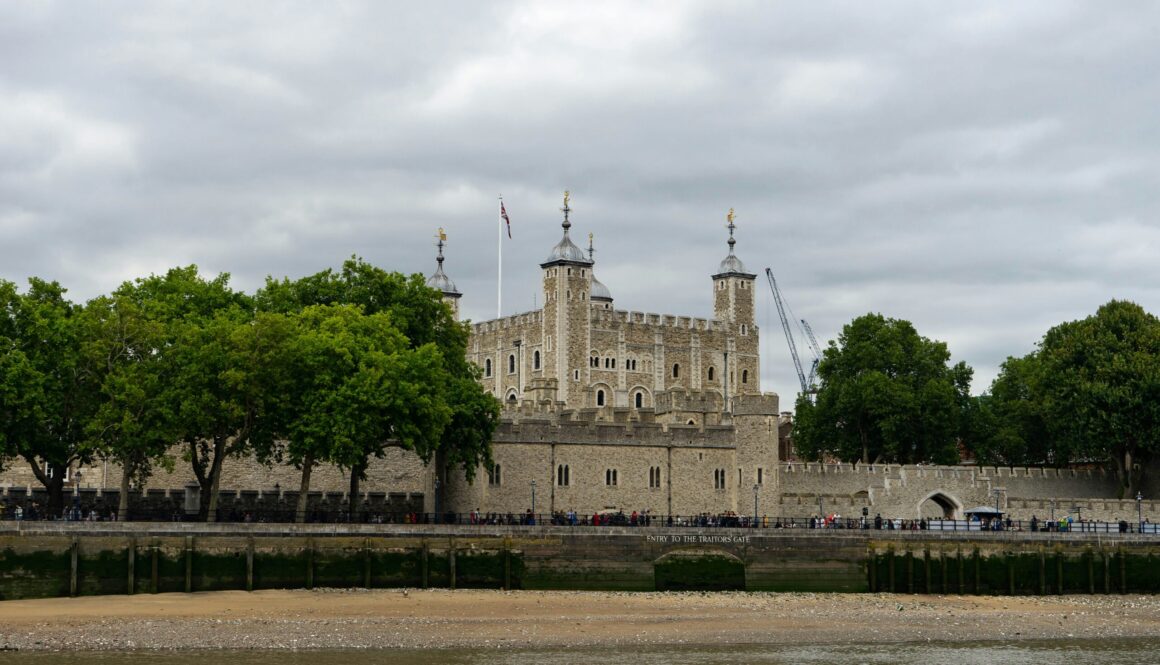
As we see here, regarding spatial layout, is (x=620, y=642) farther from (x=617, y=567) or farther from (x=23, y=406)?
(x=23, y=406)

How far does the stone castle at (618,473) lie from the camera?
61.2m

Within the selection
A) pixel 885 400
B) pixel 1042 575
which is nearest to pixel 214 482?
pixel 1042 575

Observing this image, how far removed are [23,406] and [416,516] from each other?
510 inches

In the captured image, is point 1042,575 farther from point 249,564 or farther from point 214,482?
point 214,482

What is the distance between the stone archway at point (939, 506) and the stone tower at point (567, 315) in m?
25.7

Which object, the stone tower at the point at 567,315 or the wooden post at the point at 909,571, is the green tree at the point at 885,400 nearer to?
the stone tower at the point at 567,315

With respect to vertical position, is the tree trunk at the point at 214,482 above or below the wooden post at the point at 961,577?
above

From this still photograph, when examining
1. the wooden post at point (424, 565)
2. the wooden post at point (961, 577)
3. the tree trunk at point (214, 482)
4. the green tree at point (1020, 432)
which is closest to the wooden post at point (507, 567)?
the wooden post at point (424, 565)

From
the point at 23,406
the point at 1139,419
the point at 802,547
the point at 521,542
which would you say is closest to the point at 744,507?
the point at 802,547

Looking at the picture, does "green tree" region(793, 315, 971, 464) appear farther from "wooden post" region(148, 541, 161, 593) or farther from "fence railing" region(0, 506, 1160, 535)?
"wooden post" region(148, 541, 161, 593)

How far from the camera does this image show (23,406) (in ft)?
164

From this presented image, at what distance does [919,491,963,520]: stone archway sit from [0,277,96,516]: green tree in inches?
1500

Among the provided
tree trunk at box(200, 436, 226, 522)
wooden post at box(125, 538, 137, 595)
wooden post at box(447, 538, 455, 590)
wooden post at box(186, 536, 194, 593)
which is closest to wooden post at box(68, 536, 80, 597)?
wooden post at box(125, 538, 137, 595)

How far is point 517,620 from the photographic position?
1754 inches
